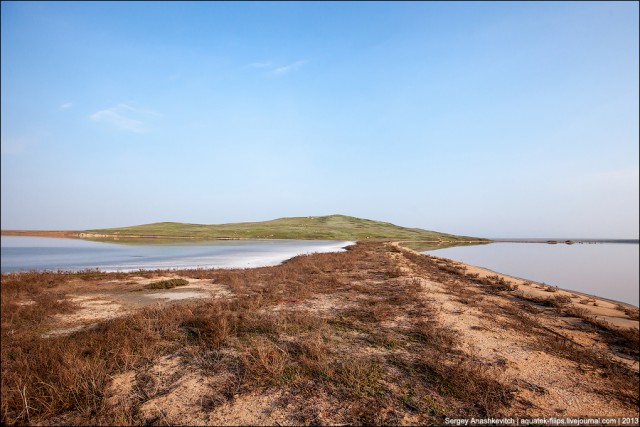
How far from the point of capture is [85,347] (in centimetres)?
866

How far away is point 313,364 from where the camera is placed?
770cm

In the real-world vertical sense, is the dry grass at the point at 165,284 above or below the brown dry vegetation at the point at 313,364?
below

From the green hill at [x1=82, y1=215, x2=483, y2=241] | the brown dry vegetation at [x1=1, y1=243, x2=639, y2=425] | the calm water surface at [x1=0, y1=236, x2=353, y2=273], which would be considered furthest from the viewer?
the green hill at [x1=82, y1=215, x2=483, y2=241]

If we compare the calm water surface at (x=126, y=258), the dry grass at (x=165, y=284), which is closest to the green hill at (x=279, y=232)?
the calm water surface at (x=126, y=258)

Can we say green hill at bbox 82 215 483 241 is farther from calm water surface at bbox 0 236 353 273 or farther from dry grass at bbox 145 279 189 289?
dry grass at bbox 145 279 189 289

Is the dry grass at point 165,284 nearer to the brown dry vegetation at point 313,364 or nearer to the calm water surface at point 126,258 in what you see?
the brown dry vegetation at point 313,364

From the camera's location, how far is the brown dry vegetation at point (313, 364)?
605 cm

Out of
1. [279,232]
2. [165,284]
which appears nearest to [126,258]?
[165,284]

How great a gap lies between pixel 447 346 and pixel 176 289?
16224 millimetres

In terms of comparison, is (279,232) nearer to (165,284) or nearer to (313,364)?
(165,284)

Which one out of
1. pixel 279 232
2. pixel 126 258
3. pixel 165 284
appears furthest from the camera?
pixel 279 232

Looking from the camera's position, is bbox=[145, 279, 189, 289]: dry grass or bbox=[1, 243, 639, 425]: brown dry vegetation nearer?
bbox=[1, 243, 639, 425]: brown dry vegetation

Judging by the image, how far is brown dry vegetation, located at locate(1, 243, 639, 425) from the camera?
6.05 m

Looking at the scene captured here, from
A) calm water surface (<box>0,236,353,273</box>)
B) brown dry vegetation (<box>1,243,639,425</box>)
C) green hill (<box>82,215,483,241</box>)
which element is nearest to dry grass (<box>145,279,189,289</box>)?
brown dry vegetation (<box>1,243,639,425</box>)
